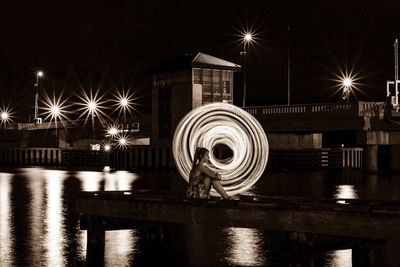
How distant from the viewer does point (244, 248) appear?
65.8ft

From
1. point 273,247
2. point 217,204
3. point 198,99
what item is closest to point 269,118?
point 198,99

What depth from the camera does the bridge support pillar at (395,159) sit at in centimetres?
7238

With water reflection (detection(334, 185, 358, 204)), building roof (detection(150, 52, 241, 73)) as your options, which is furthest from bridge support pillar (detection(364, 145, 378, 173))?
water reflection (detection(334, 185, 358, 204))

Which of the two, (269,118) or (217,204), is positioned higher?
(269,118)

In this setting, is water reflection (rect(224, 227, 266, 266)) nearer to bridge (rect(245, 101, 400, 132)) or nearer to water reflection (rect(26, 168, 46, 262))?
water reflection (rect(26, 168, 46, 262))

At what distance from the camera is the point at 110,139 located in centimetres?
10388

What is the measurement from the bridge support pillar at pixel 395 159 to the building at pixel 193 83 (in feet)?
59.4

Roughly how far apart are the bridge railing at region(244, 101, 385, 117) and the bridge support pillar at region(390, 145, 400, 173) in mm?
7159

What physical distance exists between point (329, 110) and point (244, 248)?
50.4 metres

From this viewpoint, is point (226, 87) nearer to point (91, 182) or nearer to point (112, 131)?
point (91, 182)

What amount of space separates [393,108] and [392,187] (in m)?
21.9

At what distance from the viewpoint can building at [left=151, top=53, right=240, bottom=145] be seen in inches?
3031

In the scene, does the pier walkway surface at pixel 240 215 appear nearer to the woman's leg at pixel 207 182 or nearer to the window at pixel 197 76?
the woman's leg at pixel 207 182

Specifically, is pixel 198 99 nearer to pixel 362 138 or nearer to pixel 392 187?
pixel 362 138
